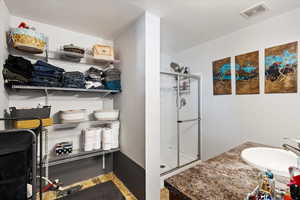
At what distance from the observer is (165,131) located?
2824 mm

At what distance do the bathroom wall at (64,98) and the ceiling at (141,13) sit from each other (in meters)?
0.10

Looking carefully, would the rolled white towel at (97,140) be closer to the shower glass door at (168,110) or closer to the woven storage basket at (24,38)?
the woven storage basket at (24,38)

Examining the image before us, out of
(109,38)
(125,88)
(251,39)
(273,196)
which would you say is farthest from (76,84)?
(251,39)

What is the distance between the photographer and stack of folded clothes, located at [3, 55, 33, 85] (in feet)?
3.90

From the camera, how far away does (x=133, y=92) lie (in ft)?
5.30

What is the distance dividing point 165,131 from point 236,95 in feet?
4.95

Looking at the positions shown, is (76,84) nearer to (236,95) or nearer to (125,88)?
(125,88)

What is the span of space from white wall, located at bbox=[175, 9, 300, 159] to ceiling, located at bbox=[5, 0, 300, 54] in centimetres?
15

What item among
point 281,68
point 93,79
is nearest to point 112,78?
point 93,79

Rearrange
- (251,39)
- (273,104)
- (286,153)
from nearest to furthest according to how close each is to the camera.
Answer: (286,153)
(273,104)
(251,39)

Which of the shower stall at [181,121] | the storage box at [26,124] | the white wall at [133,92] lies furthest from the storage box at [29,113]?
the shower stall at [181,121]

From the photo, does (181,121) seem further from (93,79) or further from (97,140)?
(93,79)

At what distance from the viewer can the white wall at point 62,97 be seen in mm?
1536

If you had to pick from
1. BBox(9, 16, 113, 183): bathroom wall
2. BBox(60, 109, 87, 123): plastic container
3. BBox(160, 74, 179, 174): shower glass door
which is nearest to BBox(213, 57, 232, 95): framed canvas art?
BBox(160, 74, 179, 174): shower glass door
